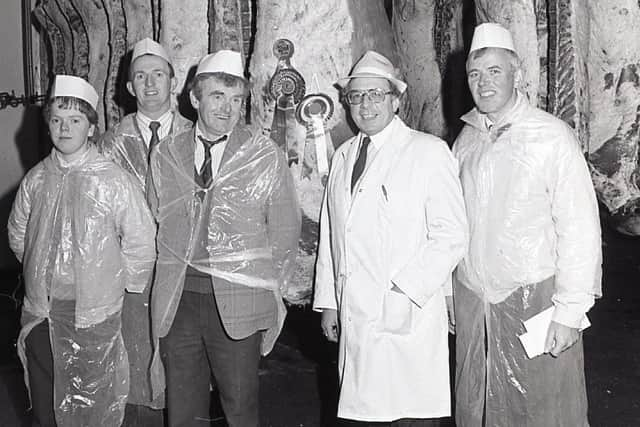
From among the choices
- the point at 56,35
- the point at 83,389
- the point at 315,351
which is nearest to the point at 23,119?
the point at 56,35

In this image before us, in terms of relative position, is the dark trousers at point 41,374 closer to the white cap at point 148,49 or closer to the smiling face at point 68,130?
the smiling face at point 68,130

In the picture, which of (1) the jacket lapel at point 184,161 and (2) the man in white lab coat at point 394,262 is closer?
(2) the man in white lab coat at point 394,262

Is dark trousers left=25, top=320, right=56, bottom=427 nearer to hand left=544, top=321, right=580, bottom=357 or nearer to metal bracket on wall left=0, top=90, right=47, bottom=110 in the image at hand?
hand left=544, top=321, right=580, bottom=357

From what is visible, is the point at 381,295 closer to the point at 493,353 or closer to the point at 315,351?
the point at 493,353

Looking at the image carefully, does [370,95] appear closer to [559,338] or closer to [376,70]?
[376,70]

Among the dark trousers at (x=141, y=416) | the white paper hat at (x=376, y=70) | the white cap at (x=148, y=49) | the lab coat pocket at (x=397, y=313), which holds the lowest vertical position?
the dark trousers at (x=141, y=416)

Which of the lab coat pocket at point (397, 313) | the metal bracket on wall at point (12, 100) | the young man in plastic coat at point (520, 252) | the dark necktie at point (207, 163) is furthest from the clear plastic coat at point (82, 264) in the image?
the metal bracket on wall at point (12, 100)

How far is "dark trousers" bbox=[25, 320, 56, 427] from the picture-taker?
2.57 meters

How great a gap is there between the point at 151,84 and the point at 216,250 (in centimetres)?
77

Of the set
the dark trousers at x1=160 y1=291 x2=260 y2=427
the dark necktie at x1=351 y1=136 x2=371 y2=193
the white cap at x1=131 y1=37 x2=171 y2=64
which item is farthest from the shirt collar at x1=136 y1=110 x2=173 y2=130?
the dark necktie at x1=351 y1=136 x2=371 y2=193

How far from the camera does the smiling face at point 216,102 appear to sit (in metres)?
2.53

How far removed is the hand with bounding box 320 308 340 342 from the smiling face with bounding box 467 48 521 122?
34.6 inches

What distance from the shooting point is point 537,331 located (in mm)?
2404

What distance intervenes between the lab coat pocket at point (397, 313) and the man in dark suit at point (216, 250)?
1.47ft
